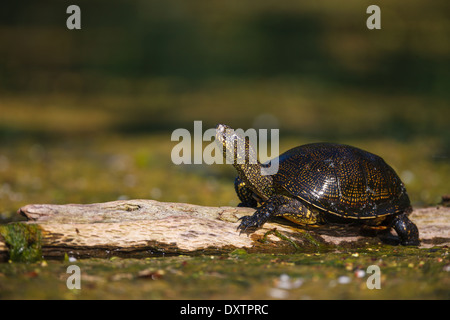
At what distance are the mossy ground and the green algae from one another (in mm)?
188

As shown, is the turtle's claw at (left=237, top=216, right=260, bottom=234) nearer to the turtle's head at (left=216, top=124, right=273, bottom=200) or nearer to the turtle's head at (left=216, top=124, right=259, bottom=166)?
the turtle's head at (left=216, top=124, right=273, bottom=200)

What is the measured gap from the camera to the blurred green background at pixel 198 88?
31.1ft

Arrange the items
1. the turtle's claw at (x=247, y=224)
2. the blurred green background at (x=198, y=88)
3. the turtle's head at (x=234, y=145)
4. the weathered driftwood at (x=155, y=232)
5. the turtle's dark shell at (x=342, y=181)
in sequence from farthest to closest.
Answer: the blurred green background at (x=198, y=88) → the turtle's head at (x=234, y=145) → the turtle's dark shell at (x=342, y=181) → the turtle's claw at (x=247, y=224) → the weathered driftwood at (x=155, y=232)

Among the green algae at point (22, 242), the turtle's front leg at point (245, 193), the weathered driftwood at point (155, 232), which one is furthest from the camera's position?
the turtle's front leg at point (245, 193)

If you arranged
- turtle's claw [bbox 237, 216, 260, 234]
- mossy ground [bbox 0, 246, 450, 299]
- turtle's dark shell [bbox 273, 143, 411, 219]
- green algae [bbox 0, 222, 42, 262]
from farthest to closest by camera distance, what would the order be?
turtle's dark shell [bbox 273, 143, 411, 219], turtle's claw [bbox 237, 216, 260, 234], green algae [bbox 0, 222, 42, 262], mossy ground [bbox 0, 246, 450, 299]

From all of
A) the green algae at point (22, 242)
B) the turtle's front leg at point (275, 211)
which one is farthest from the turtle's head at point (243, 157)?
the green algae at point (22, 242)

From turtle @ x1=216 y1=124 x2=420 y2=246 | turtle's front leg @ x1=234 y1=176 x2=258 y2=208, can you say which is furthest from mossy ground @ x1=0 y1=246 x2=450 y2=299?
turtle's front leg @ x1=234 y1=176 x2=258 y2=208

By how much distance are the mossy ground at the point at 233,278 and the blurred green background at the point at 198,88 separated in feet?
10.9

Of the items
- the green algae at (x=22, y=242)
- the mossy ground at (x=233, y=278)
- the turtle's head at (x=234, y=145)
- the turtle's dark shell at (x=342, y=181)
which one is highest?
the turtle's head at (x=234, y=145)

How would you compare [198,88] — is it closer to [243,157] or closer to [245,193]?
[245,193]

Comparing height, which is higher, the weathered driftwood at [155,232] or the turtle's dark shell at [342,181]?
the turtle's dark shell at [342,181]

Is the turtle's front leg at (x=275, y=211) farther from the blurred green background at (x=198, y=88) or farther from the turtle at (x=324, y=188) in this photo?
the blurred green background at (x=198, y=88)

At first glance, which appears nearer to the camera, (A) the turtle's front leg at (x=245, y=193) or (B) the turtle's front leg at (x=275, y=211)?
(B) the turtle's front leg at (x=275, y=211)

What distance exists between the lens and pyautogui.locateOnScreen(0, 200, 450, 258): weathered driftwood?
429cm
